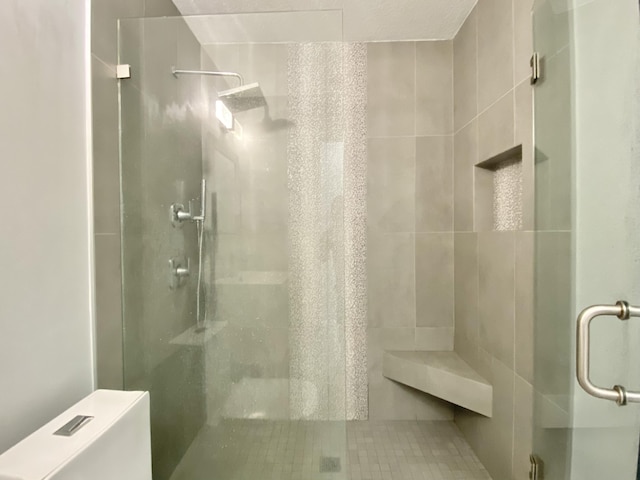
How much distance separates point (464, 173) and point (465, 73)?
594 mm

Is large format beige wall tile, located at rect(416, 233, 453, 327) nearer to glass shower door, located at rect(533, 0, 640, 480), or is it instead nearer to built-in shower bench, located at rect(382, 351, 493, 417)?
built-in shower bench, located at rect(382, 351, 493, 417)

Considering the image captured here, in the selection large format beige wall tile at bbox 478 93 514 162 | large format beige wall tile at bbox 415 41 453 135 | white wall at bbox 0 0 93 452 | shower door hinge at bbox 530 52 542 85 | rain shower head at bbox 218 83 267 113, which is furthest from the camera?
large format beige wall tile at bbox 415 41 453 135

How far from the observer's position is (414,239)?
195cm

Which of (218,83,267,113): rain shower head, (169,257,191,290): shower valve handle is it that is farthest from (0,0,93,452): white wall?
(218,83,267,113): rain shower head

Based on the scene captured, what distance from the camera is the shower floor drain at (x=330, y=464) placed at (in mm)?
1189

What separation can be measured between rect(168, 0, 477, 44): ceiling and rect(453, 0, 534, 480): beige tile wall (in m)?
0.15

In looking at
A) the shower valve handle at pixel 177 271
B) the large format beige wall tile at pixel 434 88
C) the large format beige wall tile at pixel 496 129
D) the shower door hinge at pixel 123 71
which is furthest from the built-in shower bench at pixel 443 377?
the shower door hinge at pixel 123 71

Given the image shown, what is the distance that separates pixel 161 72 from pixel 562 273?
1.72 m

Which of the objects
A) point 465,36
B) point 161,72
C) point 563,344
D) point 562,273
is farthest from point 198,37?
point 563,344

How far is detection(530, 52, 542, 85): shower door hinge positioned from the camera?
1.10 m

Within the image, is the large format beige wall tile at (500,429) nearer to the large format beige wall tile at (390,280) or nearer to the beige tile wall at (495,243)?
the beige tile wall at (495,243)

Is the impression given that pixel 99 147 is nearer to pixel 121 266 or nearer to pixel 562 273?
pixel 121 266

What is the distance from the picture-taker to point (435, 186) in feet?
6.37

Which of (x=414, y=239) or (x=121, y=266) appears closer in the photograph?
(x=121, y=266)
